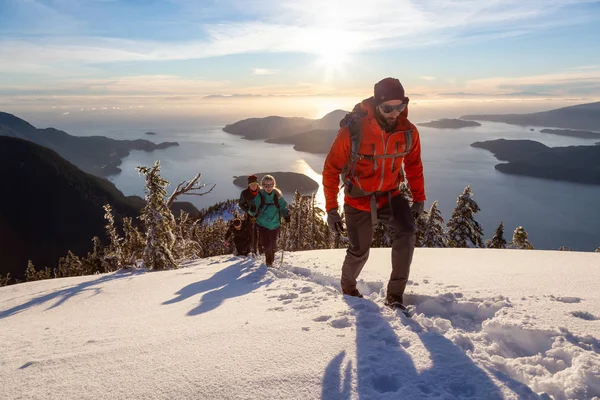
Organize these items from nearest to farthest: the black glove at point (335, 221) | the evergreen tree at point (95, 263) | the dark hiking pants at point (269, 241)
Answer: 1. the black glove at point (335, 221)
2. the dark hiking pants at point (269, 241)
3. the evergreen tree at point (95, 263)

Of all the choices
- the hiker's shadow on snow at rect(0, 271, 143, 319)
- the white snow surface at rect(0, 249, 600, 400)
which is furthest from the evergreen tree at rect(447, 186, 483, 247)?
the hiker's shadow on snow at rect(0, 271, 143, 319)

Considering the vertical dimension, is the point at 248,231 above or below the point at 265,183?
below

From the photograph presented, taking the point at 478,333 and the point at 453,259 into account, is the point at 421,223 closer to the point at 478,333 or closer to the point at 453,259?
the point at 453,259

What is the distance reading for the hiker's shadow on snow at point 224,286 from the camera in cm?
495

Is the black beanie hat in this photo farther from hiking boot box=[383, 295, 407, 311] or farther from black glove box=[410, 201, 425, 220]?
hiking boot box=[383, 295, 407, 311]

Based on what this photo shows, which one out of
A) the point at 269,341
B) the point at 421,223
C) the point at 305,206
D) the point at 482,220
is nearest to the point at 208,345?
the point at 269,341

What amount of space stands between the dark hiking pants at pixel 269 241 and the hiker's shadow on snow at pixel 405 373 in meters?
5.39

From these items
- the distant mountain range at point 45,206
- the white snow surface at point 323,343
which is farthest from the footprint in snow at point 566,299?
the distant mountain range at point 45,206

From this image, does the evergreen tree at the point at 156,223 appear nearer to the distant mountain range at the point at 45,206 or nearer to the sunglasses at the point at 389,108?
the sunglasses at the point at 389,108

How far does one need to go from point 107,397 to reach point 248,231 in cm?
787

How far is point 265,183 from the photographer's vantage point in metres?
8.39

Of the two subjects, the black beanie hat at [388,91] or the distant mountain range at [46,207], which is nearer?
the black beanie hat at [388,91]

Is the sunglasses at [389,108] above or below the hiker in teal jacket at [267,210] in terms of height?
above

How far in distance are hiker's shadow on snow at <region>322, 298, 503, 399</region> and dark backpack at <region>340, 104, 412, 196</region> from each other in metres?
1.86
